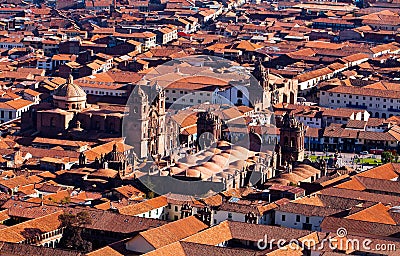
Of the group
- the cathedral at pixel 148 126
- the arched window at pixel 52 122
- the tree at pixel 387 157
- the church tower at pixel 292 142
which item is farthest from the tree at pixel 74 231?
the arched window at pixel 52 122

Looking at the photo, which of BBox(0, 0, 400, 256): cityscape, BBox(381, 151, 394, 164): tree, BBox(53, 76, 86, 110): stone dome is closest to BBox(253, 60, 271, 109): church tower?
BBox(0, 0, 400, 256): cityscape

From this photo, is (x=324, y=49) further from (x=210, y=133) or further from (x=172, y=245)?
(x=172, y=245)

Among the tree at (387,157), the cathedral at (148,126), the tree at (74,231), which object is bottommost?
the tree at (387,157)

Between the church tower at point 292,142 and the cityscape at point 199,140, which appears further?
the church tower at point 292,142

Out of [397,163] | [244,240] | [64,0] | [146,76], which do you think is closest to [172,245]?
[244,240]

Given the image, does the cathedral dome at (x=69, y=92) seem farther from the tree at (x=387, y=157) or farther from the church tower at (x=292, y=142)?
the tree at (x=387, y=157)

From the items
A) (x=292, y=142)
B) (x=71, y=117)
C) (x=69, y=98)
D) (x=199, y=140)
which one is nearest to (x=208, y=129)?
(x=199, y=140)

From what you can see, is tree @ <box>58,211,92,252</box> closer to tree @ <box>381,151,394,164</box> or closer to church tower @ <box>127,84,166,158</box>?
church tower @ <box>127,84,166,158</box>
